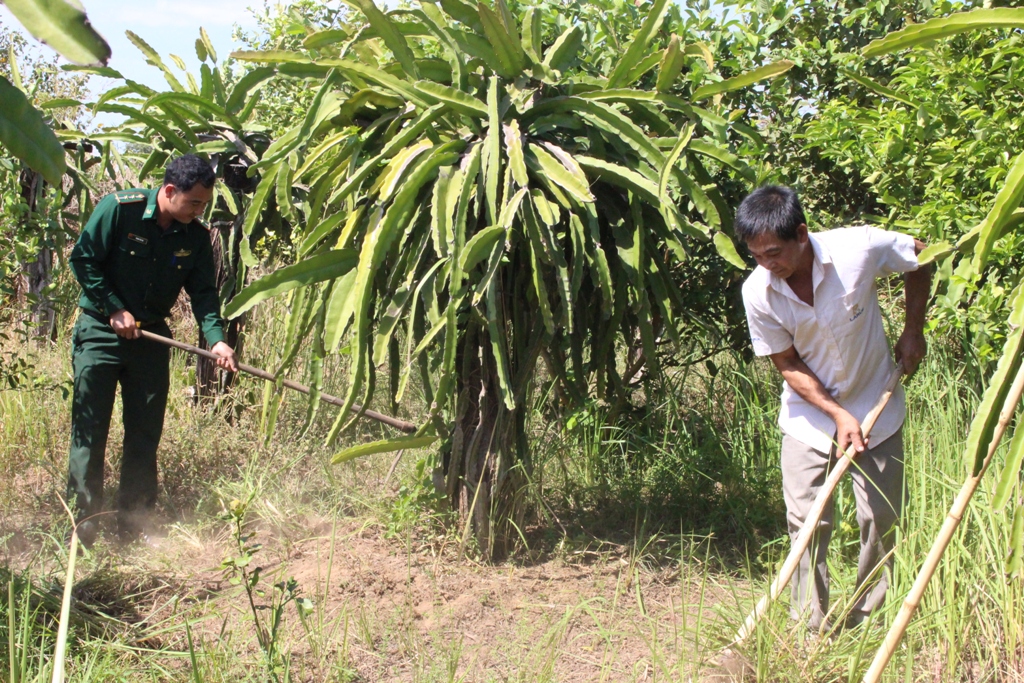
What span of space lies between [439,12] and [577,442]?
2.34 m

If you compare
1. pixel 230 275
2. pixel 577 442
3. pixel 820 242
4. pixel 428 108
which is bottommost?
pixel 577 442

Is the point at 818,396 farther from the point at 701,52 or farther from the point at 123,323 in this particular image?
the point at 123,323

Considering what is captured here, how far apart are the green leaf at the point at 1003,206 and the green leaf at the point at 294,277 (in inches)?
99.3

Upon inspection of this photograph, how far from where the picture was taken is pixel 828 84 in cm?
539

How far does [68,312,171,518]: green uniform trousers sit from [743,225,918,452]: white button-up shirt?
121 inches

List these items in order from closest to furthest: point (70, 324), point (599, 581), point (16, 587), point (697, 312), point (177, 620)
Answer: point (16, 587) → point (177, 620) → point (599, 581) → point (697, 312) → point (70, 324)

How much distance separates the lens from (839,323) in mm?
3664

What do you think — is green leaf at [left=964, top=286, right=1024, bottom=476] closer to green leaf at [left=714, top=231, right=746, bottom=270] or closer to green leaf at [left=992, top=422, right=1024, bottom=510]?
green leaf at [left=992, top=422, right=1024, bottom=510]

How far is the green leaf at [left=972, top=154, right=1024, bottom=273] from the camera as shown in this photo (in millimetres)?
2379

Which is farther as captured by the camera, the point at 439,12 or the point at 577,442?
the point at 577,442

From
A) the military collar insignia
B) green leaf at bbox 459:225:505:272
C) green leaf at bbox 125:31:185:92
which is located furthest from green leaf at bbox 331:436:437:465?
green leaf at bbox 125:31:185:92

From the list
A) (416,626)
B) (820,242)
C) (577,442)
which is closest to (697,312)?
(577,442)

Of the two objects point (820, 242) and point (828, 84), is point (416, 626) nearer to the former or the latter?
point (820, 242)

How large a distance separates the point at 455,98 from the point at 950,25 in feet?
6.82
